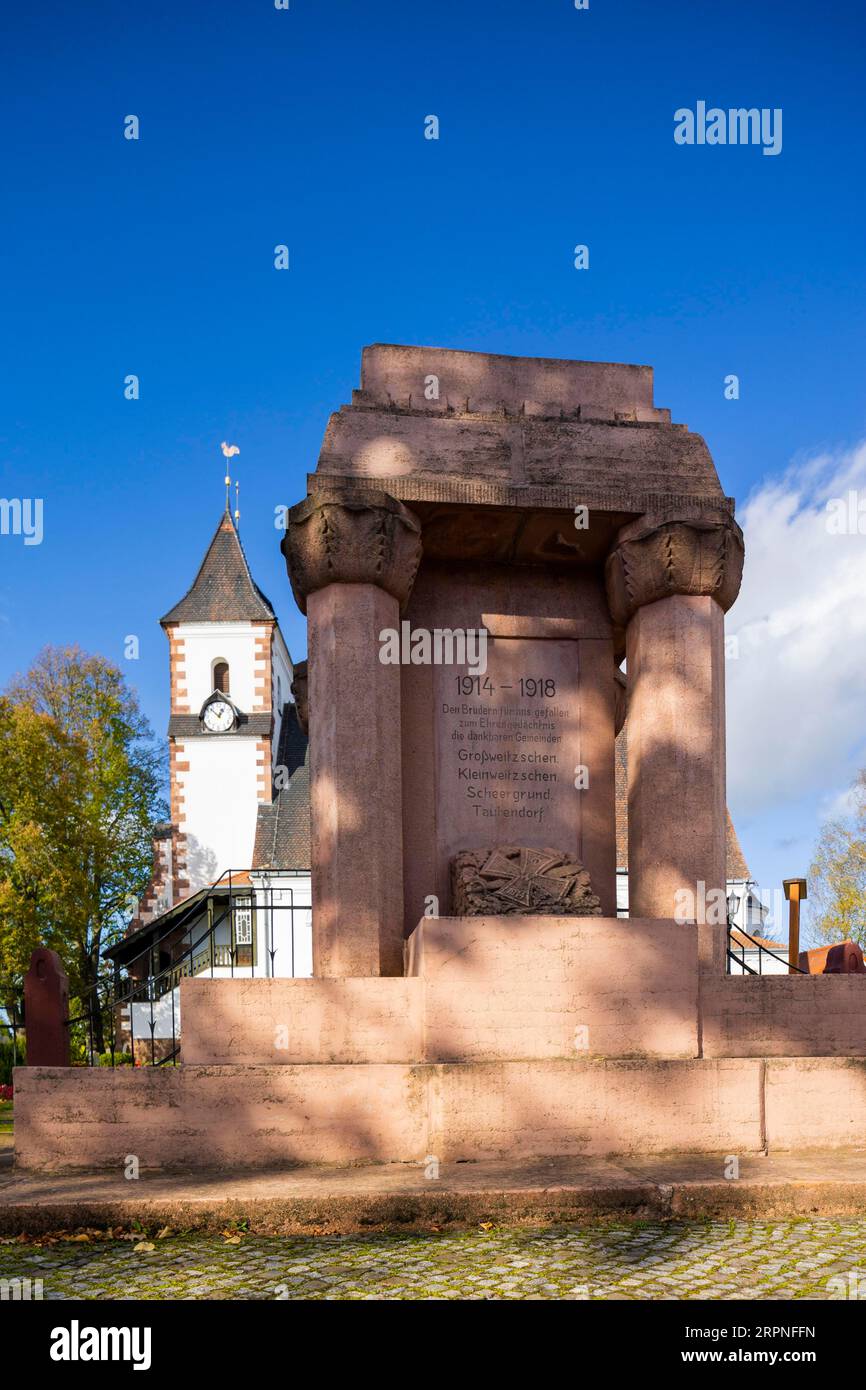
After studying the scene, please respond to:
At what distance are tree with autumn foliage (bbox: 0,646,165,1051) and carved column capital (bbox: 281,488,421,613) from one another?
29300 millimetres

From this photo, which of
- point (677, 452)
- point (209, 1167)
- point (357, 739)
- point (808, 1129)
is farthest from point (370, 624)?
point (808, 1129)

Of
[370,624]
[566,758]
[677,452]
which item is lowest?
[566,758]

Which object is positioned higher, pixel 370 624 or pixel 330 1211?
pixel 370 624

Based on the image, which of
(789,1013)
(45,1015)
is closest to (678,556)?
(789,1013)

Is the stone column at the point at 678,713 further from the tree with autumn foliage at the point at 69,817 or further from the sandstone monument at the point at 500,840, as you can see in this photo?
the tree with autumn foliage at the point at 69,817

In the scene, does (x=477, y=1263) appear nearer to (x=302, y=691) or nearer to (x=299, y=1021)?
(x=299, y=1021)

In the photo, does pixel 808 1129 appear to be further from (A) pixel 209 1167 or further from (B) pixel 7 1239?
(B) pixel 7 1239

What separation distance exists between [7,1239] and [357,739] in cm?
399

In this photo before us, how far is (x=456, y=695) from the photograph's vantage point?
35.1 feet

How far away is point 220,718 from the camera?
5812 centimetres

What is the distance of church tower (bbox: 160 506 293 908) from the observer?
5562 cm

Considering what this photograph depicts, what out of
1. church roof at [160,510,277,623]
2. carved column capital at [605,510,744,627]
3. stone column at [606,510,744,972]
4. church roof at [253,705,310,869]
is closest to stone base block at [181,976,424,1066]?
stone column at [606,510,744,972]

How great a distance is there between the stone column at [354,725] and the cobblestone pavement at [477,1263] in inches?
110

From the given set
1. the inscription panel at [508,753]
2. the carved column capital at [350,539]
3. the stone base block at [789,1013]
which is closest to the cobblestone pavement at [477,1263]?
the stone base block at [789,1013]
